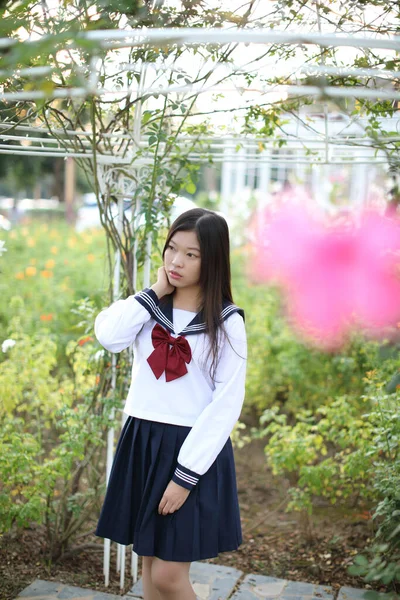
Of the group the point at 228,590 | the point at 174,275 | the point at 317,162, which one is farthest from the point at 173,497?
the point at 317,162

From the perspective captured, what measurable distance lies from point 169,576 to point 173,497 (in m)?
0.25

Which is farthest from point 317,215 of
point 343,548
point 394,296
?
point 343,548

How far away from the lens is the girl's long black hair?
2004 mm

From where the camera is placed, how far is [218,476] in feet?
6.71

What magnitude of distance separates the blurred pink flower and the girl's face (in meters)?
1.72

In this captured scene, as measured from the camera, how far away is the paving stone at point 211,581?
8.65 ft

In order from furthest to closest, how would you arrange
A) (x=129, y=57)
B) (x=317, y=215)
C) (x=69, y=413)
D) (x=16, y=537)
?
(x=317, y=215), (x=16, y=537), (x=69, y=413), (x=129, y=57)

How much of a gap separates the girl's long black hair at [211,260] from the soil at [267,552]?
1308mm

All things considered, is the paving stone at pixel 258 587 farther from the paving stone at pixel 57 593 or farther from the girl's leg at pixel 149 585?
the girl's leg at pixel 149 585

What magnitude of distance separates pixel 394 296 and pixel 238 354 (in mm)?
2255

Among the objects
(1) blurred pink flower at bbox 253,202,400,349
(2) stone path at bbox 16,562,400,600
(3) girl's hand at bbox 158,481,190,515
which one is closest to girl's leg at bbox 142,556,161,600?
(3) girl's hand at bbox 158,481,190,515

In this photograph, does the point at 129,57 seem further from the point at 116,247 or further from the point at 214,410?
the point at 214,410

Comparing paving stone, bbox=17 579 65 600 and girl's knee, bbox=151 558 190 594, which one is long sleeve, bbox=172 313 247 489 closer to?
girl's knee, bbox=151 558 190 594

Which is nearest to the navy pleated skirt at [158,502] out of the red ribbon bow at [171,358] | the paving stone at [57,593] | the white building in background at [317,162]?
the red ribbon bow at [171,358]
